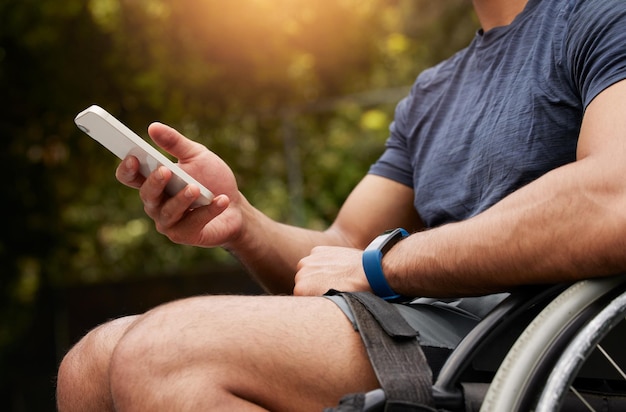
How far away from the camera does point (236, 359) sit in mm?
1044

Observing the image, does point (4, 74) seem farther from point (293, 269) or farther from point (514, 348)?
point (514, 348)

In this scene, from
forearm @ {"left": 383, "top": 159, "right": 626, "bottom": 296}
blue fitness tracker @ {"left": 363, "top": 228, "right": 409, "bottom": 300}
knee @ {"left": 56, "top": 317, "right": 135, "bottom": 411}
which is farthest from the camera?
blue fitness tracker @ {"left": 363, "top": 228, "right": 409, "bottom": 300}

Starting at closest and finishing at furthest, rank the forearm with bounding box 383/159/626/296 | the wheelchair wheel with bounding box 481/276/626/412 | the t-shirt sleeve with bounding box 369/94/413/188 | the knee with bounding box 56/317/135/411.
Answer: the wheelchair wheel with bounding box 481/276/626/412, the forearm with bounding box 383/159/626/296, the knee with bounding box 56/317/135/411, the t-shirt sleeve with bounding box 369/94/413/188

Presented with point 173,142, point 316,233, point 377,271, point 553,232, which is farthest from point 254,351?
point 316,233

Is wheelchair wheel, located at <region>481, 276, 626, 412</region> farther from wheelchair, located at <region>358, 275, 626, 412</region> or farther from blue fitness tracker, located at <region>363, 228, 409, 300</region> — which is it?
blue fitness tracker, located at <region>363, 228, 409, 300</region>

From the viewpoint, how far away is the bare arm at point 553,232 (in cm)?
110

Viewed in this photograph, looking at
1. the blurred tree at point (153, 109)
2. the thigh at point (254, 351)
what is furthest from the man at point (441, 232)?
the blurred tree at point (153, 109)

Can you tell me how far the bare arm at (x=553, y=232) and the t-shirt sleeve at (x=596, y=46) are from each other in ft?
0.11

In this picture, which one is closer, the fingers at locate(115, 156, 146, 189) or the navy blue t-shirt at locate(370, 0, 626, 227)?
the navy blue t-shirt at locate(370, 0, 626, 227)

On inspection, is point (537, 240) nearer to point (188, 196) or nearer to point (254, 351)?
point (254, 351)

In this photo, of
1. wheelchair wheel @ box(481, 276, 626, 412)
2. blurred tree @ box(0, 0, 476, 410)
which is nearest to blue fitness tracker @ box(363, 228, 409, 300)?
wheelchair wheel @ box(481, 276, 626, 412)

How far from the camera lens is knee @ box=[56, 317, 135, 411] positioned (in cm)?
123

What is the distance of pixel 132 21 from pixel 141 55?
0.75 feet

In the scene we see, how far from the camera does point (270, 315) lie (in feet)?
3.64
